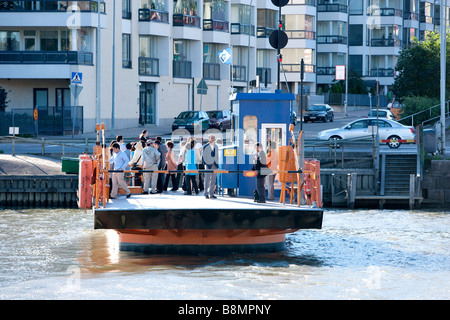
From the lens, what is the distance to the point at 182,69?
65.6 m

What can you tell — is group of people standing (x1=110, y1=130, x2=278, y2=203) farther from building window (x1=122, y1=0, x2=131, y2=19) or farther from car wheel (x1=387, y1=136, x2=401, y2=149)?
building window (x1=122, y1=0, x2=131, y2=19)

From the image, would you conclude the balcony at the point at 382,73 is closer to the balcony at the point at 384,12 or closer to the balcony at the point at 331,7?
the balcony at the point at 384,12

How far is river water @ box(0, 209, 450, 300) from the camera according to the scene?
17.9 metres

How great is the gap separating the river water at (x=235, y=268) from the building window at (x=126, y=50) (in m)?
33.5

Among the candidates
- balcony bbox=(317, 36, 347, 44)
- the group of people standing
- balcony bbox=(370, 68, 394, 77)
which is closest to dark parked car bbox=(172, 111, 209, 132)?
the group of people standing

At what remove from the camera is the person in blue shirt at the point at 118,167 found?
2178cm

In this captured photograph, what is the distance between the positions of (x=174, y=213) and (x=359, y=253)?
594 cm

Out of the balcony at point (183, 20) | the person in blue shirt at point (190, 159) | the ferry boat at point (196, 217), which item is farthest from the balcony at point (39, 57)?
the ferry boat at point (196, 217)

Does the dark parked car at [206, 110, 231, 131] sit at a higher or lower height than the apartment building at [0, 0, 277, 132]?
lower

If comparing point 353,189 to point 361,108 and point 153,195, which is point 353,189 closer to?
point 153,195

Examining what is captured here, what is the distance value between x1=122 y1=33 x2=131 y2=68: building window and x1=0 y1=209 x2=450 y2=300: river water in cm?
3345

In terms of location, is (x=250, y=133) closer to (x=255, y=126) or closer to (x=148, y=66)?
(x=255, y=126)

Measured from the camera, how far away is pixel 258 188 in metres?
21.0
